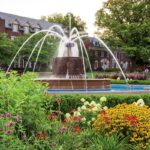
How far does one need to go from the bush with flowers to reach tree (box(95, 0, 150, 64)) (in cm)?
4320

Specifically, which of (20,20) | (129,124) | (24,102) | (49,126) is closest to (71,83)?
(129,124)

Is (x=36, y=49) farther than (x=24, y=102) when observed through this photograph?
Yes

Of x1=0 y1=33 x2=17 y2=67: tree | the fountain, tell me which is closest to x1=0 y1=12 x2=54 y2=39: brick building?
x1=0 y1=33 x2=17 y2=67: tree

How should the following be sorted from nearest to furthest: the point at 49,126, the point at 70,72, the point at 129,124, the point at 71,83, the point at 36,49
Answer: the point at 49,126 → the point at 129,124 → the point at 71,83 → the point at 70,72 → the point at 36,49

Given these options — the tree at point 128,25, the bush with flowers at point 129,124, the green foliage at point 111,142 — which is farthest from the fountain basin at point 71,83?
the tree at point 128,25

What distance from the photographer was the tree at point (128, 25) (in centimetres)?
5209

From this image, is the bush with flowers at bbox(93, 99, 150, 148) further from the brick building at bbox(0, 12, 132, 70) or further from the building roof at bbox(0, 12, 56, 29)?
the building roof at bbox(0, 12, 56, 29)

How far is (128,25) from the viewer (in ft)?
174

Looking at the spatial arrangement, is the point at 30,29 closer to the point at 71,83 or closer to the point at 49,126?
the point at 71,83

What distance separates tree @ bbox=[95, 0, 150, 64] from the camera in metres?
52.1

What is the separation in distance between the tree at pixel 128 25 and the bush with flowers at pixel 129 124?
142ft

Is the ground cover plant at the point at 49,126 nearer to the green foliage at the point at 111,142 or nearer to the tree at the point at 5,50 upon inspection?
the green foliage at the point at 111,142

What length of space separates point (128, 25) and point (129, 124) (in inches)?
1809

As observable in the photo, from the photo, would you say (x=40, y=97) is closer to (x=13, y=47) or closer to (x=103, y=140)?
(x=103, y=140)
